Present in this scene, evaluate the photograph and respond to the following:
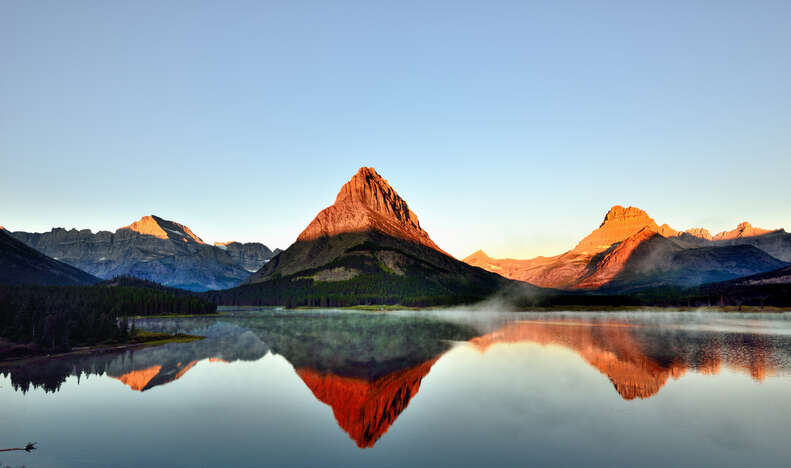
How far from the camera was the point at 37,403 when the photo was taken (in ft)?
177

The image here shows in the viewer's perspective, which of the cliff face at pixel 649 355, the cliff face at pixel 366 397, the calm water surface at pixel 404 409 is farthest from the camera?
the cliff face at pixel 649 355

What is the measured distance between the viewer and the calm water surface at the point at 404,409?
37.1 metres

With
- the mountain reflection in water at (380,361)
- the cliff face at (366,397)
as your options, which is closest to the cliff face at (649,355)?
the mountain reflection in water at (380,361)

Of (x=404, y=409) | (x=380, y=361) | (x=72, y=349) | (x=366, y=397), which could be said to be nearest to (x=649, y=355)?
(x=380, y=361)

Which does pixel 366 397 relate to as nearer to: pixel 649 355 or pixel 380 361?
pixel 380 361

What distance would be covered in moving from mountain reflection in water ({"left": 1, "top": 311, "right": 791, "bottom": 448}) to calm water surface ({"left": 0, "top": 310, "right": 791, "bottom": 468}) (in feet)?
1.43

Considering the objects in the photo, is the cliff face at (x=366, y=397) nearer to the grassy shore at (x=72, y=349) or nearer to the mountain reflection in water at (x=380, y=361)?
the mountain reflection in water at (x=380, y=361)

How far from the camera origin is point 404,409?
2032 inches

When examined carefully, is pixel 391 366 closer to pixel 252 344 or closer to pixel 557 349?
pixel 557 349

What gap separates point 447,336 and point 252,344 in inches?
2039

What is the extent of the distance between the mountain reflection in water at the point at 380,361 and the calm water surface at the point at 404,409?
44 centimetres

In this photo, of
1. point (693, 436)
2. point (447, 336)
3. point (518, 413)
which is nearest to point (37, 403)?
point (518, 413)

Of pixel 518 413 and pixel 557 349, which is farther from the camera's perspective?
pixel 557 349

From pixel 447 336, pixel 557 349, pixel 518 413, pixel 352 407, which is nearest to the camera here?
pixel 518 413
